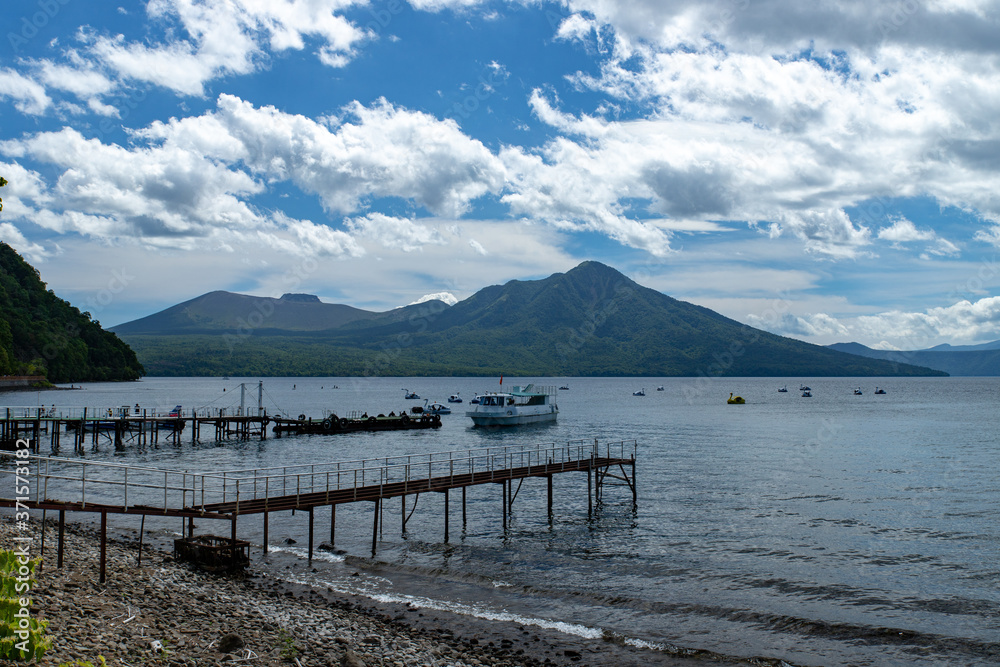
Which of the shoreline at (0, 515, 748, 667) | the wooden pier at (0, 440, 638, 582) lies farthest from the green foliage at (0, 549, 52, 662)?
the wooden pier at (0, 440, 638, 582)

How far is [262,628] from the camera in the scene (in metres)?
20.8

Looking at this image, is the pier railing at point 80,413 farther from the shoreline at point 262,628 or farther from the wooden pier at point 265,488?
the shoreline at point 262,628

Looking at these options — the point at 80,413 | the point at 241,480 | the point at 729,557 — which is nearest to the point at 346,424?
the point at 80,413

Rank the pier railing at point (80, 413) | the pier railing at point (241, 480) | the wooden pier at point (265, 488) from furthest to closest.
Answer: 1. the pier railing at point (80, 413)
2. the pier railing at point (241, 480)
3. the wooden pier at point (265, 488)

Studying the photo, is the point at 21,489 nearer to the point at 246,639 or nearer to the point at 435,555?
the point at 246,639

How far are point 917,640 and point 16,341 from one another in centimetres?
23144

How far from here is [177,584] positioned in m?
24.4

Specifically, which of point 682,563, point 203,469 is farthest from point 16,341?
point 682,563

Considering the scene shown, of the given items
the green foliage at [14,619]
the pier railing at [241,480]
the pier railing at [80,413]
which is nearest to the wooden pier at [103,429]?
the pier railing at [80,413]

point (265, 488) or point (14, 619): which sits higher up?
point (14, 619)

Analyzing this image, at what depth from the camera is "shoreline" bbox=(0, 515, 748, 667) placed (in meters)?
18.0

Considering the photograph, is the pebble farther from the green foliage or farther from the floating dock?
the floating dock

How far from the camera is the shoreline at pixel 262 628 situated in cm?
1802

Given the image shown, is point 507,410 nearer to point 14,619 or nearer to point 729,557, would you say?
point 729,557
